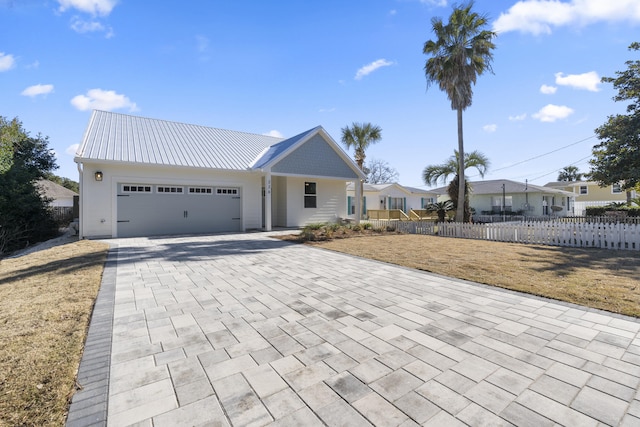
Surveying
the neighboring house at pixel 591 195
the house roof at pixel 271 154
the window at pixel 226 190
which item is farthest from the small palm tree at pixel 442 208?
the neighboring house at pixel 591 195

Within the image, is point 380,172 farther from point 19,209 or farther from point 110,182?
point 19,209

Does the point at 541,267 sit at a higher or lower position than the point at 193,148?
lower

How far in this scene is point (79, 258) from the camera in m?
7.92

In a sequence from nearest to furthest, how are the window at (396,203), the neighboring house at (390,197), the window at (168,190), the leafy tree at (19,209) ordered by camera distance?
the leafy tree at (19,209), the window at (168,190), the neighboring house at (390,197), the window at (396,203)

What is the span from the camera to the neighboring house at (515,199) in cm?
2886

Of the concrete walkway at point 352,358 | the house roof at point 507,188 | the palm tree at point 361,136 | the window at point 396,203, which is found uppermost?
the palm tree at point 361,136

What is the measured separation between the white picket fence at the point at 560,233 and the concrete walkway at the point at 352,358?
25.8 ft

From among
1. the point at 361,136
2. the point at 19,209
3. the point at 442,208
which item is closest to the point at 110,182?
the point at 19,209

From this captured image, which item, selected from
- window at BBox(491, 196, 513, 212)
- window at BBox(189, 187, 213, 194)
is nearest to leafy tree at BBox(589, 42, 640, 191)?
window at BBox(491, 196, 513, 212)

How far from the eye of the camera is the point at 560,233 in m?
10.8

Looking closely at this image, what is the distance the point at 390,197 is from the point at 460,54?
49.2 ft

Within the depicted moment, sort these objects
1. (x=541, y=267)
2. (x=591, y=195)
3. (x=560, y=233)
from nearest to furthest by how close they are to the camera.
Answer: (x=541, y=267) → (x=560, y=233) → (x=591, y=195)

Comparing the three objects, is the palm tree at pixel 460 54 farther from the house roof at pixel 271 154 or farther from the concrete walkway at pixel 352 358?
the concrete walkway at pixel 352 358

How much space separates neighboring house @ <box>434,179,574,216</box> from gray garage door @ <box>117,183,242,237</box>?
22.2 m
